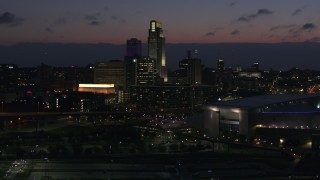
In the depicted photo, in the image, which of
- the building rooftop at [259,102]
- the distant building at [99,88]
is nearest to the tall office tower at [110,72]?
the distant building at [99,88]

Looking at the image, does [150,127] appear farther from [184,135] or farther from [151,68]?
[151,68]

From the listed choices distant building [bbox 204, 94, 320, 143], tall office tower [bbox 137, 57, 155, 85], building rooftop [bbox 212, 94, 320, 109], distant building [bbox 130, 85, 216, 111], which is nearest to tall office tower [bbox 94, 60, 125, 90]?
tall office tower [bbox 137, 57, 155, 85]

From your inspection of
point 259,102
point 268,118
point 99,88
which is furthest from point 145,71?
point 268,118

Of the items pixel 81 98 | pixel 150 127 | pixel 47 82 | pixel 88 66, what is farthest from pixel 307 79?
pixel 150 127

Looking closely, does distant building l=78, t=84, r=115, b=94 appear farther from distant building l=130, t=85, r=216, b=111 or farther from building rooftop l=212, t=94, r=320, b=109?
building rooftop l=212, t=94, r=320, b=109

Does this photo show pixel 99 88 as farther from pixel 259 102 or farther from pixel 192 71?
pixel 259 102

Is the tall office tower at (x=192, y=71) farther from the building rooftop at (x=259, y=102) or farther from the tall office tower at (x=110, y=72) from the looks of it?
the building rooftop at (x=259, y=102)
